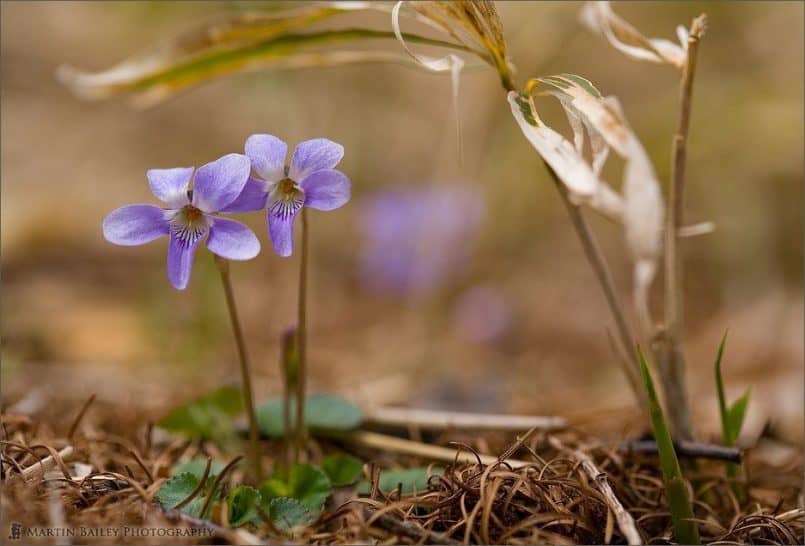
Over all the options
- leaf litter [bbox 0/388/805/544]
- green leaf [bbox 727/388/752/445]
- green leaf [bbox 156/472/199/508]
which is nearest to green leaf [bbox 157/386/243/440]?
leaf litter [bbox 0/388/805/544]

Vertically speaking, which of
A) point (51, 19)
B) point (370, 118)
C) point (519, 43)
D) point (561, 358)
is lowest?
point (561, 358)

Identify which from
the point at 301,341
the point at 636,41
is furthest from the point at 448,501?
the point at 636,41

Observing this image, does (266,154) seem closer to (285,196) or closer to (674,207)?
(285,196)

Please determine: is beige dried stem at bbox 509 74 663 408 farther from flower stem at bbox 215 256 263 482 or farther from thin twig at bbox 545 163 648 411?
flower stem at bbox 215 256 263 482

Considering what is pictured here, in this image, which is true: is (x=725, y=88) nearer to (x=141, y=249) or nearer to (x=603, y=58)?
(x=603, y=58)

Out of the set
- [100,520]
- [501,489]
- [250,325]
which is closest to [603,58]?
[250,325]

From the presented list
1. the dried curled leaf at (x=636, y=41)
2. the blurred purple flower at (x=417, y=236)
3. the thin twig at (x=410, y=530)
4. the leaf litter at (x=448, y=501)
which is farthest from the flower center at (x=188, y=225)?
the blurred purple flower at (x=417, y=236)
